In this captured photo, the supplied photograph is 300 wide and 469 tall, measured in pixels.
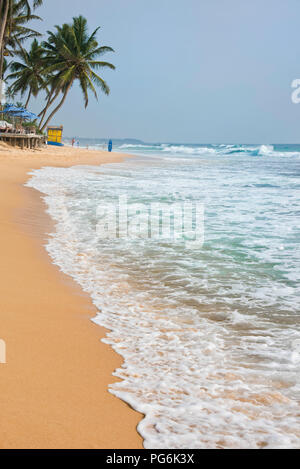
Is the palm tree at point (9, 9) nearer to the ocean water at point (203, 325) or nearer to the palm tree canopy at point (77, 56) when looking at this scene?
the palm tree canopy at point (77, 56)

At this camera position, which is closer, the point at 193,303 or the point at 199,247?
the point at 193,303

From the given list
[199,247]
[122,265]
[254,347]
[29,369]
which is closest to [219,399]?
[254,347]

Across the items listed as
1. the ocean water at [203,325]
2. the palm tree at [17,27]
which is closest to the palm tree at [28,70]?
the palm tree at [17,27]

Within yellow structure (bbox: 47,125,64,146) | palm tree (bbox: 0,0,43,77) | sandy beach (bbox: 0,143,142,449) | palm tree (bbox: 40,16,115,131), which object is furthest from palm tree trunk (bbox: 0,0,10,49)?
sandy beach (bbox: 0,143,142,449)

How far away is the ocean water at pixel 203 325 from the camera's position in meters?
2.07

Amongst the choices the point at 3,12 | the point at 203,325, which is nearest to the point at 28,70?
the point at 3,12

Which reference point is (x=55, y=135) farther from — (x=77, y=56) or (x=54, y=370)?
(x=54, y=370)

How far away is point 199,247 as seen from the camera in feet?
19.6

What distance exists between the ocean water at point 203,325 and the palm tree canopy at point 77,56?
2815 cm

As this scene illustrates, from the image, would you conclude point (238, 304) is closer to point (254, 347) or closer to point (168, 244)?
point (254, 347)

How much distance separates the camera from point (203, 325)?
10.9ft
